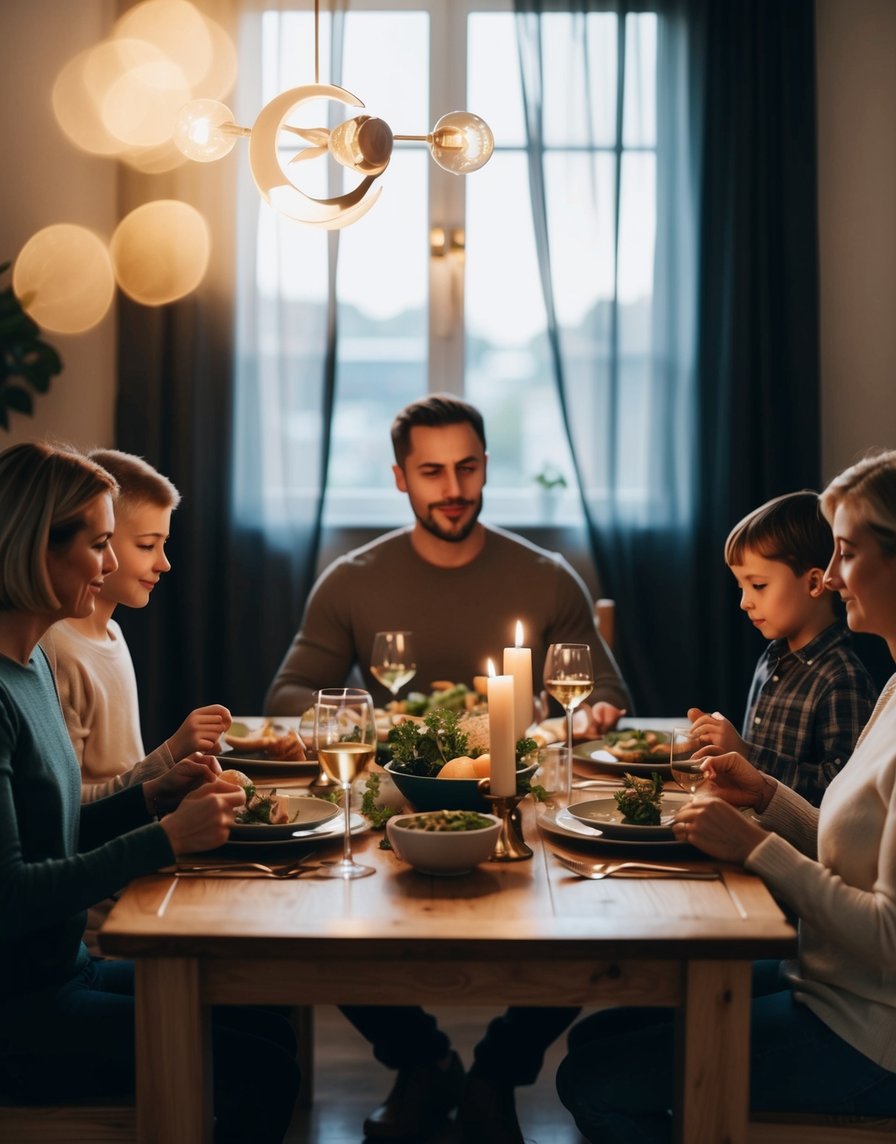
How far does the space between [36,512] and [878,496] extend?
107cm

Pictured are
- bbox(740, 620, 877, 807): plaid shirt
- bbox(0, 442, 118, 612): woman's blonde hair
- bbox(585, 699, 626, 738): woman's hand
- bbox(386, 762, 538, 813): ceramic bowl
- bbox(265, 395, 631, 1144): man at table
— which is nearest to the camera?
bbox(0, 442, 118, 612): woman's blonde hair

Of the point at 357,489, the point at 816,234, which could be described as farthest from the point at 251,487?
the point at 816,234

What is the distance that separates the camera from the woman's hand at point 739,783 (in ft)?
5.53

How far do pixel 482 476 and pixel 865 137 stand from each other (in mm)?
1892

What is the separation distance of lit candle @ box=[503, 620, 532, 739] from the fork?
0.22m

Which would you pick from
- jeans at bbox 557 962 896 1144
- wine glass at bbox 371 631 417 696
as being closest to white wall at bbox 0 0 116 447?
wine glass at bbox 371 631 417 696

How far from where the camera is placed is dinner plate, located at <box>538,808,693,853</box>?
1.55 metres

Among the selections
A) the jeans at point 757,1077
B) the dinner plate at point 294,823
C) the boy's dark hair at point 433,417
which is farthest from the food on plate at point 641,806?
the boy's dark hair at point 433,417

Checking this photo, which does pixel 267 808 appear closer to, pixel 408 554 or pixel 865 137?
pixel 408 554

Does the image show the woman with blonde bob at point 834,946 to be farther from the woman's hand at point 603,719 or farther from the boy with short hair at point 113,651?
the boy with short hair at point 113,651

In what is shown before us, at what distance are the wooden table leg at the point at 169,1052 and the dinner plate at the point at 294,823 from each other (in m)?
0.25

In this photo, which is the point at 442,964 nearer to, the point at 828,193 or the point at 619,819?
the point at 619,819

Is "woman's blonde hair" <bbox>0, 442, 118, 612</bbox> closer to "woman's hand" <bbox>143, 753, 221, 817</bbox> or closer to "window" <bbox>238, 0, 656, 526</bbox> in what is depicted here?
"woman's hand" <bbox>143, 753, 221, 817</bbox>

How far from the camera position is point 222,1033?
1601 mm
